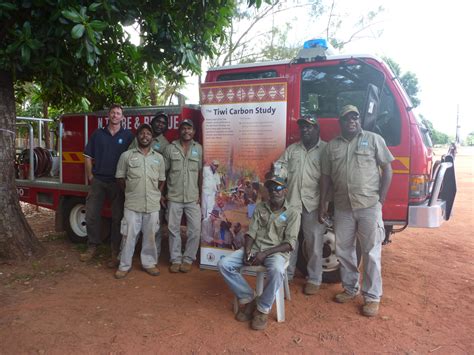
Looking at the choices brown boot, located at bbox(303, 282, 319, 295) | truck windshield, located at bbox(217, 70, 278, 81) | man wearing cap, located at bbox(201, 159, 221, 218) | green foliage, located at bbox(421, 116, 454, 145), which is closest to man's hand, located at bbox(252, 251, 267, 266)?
brown boot, located at bbox(303, 282, 319, 295)

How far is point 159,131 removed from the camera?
4.94 m

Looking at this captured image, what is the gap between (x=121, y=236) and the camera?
5.14 m

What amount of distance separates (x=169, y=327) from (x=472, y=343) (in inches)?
100

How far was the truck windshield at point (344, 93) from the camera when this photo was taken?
4.09 metres

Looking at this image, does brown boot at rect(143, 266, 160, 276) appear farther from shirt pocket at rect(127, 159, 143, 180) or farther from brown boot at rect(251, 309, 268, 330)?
brown boot at rect(251, 309, 268, 330)

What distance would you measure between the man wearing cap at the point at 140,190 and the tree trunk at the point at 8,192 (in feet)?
4.73

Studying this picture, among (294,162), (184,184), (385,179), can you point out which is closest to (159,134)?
(184,184)

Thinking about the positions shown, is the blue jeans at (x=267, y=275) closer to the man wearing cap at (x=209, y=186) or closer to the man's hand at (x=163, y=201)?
the man wearing cap at (x=209, y=186)

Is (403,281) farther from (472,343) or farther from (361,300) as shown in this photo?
(472,343)

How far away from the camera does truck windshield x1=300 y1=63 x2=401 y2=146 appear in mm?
4094

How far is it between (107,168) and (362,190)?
3067mm

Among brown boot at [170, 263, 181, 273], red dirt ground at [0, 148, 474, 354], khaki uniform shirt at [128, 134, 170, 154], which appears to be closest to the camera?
red dirt ground at [0, 148, 474, 354]

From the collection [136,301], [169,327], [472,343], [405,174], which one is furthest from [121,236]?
[472,343]

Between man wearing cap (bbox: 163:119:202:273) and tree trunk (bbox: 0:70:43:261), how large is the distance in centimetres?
198
